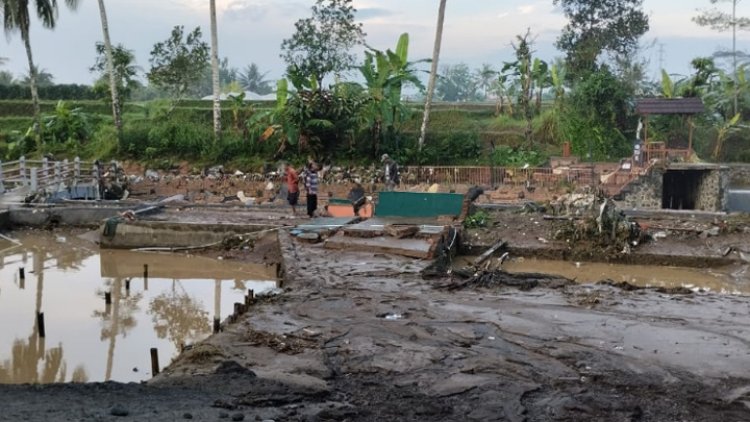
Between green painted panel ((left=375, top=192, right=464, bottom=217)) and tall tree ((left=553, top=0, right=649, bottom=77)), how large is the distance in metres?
19.3

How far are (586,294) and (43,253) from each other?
12.8m

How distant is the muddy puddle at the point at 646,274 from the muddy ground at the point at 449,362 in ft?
8.08

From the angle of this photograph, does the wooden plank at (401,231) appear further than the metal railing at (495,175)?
No

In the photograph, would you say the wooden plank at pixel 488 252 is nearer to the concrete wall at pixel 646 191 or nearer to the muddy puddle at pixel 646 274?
the muddy puddle at pixel 646 274

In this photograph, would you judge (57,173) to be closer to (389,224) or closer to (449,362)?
(389,224)

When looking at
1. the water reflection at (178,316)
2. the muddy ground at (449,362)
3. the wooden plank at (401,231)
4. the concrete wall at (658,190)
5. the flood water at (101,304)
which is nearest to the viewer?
the muddy ground at (449,362)

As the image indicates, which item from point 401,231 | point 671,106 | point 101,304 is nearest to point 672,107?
point 671,106

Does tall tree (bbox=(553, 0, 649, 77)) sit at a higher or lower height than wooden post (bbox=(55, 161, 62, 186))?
higher

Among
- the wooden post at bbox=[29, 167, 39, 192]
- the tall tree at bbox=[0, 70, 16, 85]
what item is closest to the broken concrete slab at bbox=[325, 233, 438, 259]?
the wooden post at bbox=[29, 167, 39, 192]

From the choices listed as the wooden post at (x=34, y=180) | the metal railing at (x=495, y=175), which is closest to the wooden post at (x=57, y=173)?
the wooden post at (x=34, y=180)

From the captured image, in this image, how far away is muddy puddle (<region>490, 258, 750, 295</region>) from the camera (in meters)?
14.5

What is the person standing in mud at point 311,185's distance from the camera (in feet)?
Result: 60.5

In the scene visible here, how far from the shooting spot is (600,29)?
35.7 m

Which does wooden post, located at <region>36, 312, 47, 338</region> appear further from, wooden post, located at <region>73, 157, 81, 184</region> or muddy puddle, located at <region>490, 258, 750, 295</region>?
wooden post, located at <region>73, 157, 81, 184</region>
